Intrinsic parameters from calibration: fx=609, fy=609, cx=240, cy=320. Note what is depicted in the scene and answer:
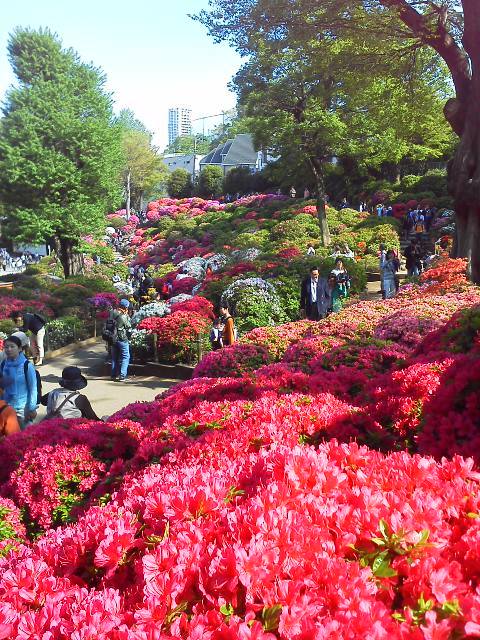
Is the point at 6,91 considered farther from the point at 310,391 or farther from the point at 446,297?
the point at 310,391

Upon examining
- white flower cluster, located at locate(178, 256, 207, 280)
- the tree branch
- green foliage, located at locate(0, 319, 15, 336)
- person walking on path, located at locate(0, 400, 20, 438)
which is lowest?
person walking on path, located at locate(0, 400, 20, 438)

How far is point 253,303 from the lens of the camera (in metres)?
14.3

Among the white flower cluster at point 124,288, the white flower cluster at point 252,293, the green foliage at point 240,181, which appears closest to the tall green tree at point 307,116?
the white flower cluster at point 124,288

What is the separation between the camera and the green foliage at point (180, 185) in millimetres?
60425

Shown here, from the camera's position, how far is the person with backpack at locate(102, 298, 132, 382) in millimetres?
11914

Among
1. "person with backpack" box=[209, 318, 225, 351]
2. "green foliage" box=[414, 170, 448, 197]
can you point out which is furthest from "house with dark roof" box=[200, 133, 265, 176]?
"person with backpack" box=[209, 318, 225, 351]

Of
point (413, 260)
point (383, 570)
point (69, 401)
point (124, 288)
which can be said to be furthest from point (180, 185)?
point (383, 570)

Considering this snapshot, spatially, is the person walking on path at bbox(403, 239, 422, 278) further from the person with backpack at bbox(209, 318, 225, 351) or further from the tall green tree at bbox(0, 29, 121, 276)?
the tall green tree at bbox(0, 29, 121, 276)

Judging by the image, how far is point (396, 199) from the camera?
3362cm

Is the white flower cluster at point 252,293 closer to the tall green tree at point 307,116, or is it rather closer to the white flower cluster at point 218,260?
the white flower cluster at point 218,260

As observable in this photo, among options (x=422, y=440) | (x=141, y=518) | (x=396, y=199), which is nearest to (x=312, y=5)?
(x=422, y=440)

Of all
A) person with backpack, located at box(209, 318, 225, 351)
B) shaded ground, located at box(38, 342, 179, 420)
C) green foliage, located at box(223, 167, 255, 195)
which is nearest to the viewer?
shaded ground, located at box(38, 342, 179, 420)

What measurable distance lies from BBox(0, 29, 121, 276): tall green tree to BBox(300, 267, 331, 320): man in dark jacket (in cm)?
1499

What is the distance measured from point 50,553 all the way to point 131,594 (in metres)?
0.60
